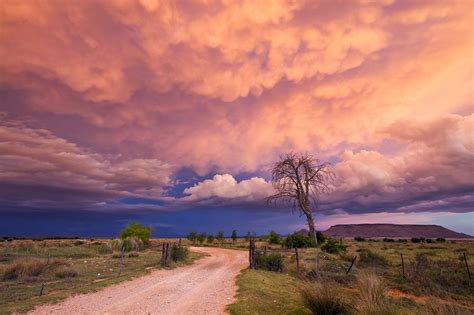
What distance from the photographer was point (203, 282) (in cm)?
1842

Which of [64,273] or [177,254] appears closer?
[64,273]

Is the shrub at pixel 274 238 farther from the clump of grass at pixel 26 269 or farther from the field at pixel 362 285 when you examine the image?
the clump of grass at pixel 26 269

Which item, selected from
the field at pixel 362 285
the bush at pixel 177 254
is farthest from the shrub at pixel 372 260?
the bush at pixel 177 254

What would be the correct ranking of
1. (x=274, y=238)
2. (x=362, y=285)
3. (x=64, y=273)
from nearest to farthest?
(x=362, y=285) < (x=64, y=273) < (x=274, y=238)

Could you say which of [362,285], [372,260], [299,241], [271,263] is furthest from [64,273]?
[299,241]

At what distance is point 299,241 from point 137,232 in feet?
91.0

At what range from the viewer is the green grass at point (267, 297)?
1168 cm

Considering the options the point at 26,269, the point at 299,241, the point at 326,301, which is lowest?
the point at 326,301

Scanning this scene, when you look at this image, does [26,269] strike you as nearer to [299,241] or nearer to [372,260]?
[372,260]

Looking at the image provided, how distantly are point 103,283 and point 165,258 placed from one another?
32.1 feet

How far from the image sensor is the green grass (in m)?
11.7

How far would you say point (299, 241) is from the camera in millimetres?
40781

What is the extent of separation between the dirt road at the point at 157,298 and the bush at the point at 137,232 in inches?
1411

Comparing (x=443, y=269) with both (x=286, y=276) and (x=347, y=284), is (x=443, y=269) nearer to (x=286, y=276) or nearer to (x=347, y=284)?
(x=347, y=284)
